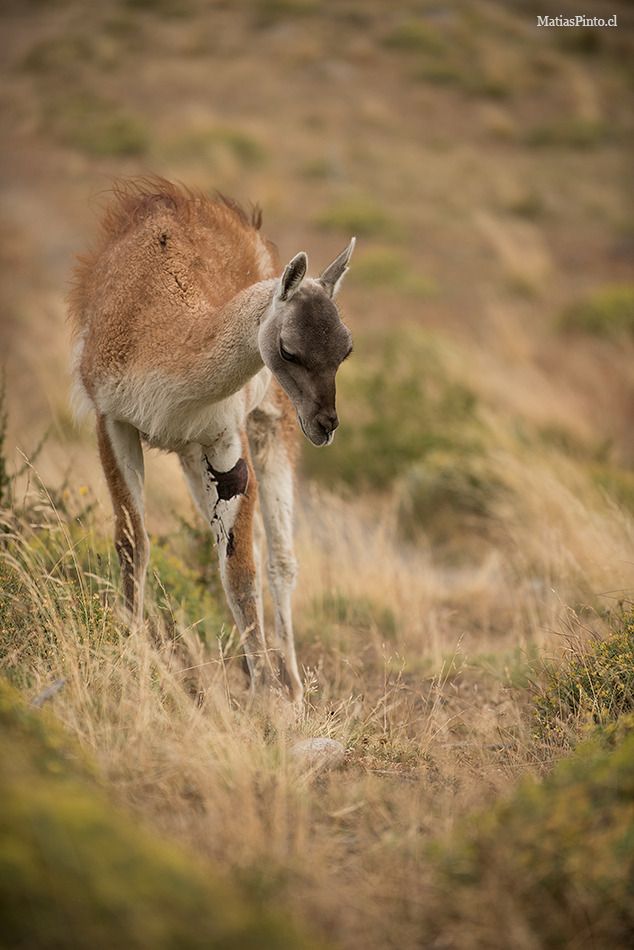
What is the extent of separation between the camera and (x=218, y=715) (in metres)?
4.24

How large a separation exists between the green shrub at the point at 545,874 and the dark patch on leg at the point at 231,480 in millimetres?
2409

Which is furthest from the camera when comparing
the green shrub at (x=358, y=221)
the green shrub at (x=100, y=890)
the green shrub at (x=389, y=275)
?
the green shrub at (x=358, y=221)

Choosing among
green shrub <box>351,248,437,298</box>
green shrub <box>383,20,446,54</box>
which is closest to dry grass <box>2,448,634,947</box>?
green shrub <box>351,248,437,298</box>

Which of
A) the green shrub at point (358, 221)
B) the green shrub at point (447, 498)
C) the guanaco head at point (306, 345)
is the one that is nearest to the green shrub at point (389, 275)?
the green shrub at point (358, 221)

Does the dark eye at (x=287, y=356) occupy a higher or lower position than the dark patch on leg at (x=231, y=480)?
higher

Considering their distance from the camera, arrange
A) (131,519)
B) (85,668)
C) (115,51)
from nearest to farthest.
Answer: (85,668)
(131,519)
(115,51)

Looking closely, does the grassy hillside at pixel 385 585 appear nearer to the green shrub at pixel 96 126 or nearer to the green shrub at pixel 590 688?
the green shrub at pixel 590 688

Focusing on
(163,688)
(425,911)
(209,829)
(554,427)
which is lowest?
(554,427)

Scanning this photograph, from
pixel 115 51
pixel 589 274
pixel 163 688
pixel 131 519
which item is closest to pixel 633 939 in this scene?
pixel 163 688

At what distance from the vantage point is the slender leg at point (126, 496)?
200 inches

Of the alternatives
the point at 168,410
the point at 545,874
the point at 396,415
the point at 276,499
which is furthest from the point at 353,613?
the point at 396,415

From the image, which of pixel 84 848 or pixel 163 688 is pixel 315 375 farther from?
pixel 84 848

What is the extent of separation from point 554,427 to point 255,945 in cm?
931

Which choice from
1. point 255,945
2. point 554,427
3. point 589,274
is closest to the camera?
Result: point 255,945
